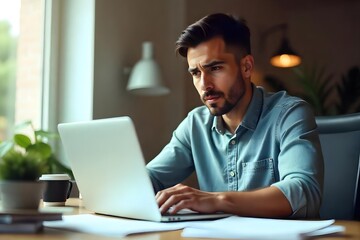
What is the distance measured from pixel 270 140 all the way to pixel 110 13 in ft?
4.87

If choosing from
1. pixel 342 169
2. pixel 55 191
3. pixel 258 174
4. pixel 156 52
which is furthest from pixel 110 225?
pixel 156 52

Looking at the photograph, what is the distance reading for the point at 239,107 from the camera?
1.62 metres

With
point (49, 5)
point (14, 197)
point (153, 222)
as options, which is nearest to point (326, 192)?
point (153, 222)

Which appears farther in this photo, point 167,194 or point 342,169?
point 342,169

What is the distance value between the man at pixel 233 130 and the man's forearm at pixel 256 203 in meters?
0.09

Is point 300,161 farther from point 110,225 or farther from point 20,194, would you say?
point 20,194

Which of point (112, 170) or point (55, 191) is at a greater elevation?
point (112, 170)

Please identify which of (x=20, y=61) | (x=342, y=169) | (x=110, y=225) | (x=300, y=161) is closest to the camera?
(x=110, y=225)

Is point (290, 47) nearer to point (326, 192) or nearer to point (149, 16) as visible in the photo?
point (149, 16)

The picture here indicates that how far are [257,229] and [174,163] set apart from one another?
830mm

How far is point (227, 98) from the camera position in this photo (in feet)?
5.13

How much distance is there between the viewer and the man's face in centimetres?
152

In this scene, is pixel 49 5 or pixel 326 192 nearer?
pixel 326 192

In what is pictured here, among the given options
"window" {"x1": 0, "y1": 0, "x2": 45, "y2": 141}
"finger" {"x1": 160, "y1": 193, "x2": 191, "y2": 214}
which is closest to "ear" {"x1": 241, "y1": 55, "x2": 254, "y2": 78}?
"finger" {"x1": 160, "y1": 193, "x2": 191, "y2": 214}
